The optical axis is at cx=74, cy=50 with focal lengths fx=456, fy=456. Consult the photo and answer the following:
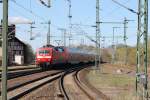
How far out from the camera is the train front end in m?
53.9

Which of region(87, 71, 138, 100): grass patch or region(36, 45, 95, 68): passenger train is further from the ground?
region(36, 45, 95, 68): passenger train

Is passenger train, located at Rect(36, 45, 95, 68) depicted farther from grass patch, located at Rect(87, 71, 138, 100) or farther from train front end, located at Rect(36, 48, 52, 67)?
grass patch, located at Rect(87, 71, 138, 100)

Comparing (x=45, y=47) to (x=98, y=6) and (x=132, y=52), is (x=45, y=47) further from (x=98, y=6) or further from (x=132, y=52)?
(x=132, y=52)

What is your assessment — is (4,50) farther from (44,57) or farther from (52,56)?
(44,57)

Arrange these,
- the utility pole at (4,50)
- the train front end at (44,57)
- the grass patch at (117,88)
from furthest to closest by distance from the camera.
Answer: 1. the train front end at (44,57)
2. the grass patch at (117,88)
3. the utility pole at (4,50)

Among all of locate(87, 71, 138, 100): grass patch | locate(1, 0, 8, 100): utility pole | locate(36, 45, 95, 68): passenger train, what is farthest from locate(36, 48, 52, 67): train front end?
locate(1, 0, 8, 100): utility pole

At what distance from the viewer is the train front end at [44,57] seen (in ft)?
177

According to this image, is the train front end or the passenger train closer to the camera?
the train front end

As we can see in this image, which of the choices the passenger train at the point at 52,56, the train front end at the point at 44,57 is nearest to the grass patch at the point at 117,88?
the train front end at the point at 44,57

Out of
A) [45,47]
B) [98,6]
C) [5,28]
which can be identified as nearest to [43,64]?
[45,47]

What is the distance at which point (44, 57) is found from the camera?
54.8 meters

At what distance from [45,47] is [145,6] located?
118 ft

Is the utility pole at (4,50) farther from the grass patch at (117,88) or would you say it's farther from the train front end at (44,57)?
the train front end at (44,57)

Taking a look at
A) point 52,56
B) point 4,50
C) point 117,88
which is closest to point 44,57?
point 52,56
